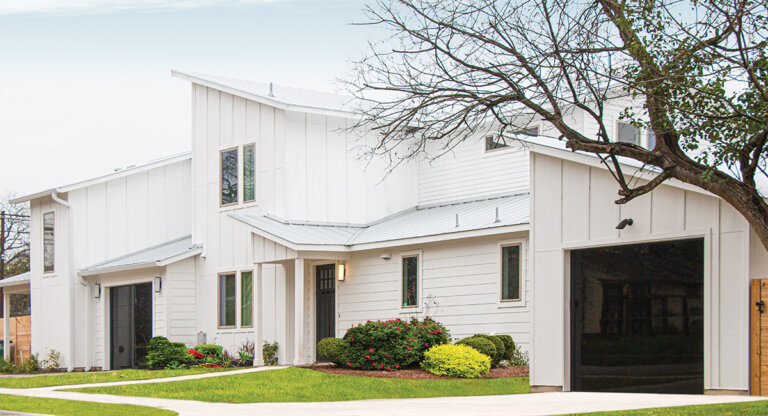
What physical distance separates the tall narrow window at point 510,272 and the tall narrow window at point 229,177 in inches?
337

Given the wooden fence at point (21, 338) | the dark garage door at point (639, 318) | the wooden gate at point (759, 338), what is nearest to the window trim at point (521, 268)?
the dark garage door at point (639, 318)

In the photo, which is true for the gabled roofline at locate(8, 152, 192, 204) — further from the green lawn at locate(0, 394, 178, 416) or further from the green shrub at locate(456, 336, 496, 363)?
the green shrub at locate(456, 336, 496, 363)

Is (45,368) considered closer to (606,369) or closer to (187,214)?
(187,214)

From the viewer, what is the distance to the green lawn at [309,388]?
1477 centimetres

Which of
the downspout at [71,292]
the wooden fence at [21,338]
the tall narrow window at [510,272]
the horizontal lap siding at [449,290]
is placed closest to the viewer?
the tall narrow window at [510,272]

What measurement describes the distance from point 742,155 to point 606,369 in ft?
13.8

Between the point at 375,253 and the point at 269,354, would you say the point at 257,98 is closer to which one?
the point at 375,253

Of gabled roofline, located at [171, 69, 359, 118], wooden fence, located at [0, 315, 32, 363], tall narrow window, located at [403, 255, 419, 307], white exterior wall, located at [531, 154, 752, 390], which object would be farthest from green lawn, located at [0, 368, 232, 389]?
wooden fence, located at [0, 315, 32, 363]

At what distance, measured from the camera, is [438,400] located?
13.5 meters

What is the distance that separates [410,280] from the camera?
2120 centimetres

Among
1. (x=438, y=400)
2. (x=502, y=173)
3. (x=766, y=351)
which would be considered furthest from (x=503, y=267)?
(x=766, y=351)

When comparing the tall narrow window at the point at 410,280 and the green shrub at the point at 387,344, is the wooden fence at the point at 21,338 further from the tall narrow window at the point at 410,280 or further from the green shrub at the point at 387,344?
the green shrub at the point at 387,344

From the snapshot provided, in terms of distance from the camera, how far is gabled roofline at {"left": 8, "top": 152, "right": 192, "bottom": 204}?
26.5m

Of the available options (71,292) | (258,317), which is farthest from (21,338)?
(258,317)
